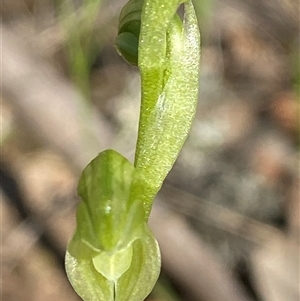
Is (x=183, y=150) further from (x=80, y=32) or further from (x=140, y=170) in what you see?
(x=140, y=170)

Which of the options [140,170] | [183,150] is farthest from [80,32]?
[140,170]

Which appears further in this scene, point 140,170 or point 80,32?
point 80,32

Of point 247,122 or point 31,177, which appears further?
point 247,122

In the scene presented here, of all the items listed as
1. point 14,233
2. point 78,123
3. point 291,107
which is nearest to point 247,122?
point 291,107

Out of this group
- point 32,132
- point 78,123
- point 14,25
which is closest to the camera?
point 78,123

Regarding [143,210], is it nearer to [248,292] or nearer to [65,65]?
[248,292]

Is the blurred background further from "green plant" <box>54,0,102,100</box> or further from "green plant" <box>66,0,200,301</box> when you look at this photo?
"green plant" <box>66,0,200,301</box>

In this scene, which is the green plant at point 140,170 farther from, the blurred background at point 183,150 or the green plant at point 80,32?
the green plant at point 80,32

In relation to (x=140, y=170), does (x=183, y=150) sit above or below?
below
